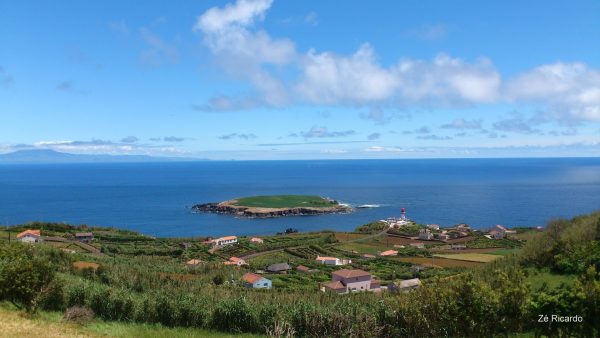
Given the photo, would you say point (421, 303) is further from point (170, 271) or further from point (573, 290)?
point (170, 271)

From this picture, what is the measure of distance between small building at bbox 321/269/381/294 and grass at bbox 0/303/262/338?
59.2ft

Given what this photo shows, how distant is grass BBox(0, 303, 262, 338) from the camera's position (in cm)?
1195

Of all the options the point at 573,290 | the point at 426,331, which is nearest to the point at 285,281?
the point at 426,331

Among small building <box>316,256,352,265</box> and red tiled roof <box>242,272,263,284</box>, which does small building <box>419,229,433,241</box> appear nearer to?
small building <box>316,256,352,265</box>

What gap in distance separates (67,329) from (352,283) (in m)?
23.1

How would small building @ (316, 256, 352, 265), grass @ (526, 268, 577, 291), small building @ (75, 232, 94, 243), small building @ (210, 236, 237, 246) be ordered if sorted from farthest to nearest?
small building @ (210, 236, 237, 246) < small building @ (75, 232, 94, 243) < small building @ (316, 256, 352, 265) < grass @ (526, 268, 577, 291)

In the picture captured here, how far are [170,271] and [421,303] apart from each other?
23.4 meters

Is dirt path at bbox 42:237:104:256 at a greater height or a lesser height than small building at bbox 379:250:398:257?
greater

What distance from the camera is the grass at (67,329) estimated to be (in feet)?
39.2

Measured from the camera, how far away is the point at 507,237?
64250 millimetres

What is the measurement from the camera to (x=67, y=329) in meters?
12.8

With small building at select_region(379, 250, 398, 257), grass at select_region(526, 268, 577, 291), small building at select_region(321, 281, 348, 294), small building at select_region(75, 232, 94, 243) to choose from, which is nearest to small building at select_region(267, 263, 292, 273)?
small building at select_region(321, 281, 348, 294)

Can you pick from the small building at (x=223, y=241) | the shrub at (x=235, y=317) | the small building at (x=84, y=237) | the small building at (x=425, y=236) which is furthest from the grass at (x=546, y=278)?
the small building at (x=84, y=237)

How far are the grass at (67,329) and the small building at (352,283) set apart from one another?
18.0 metres
